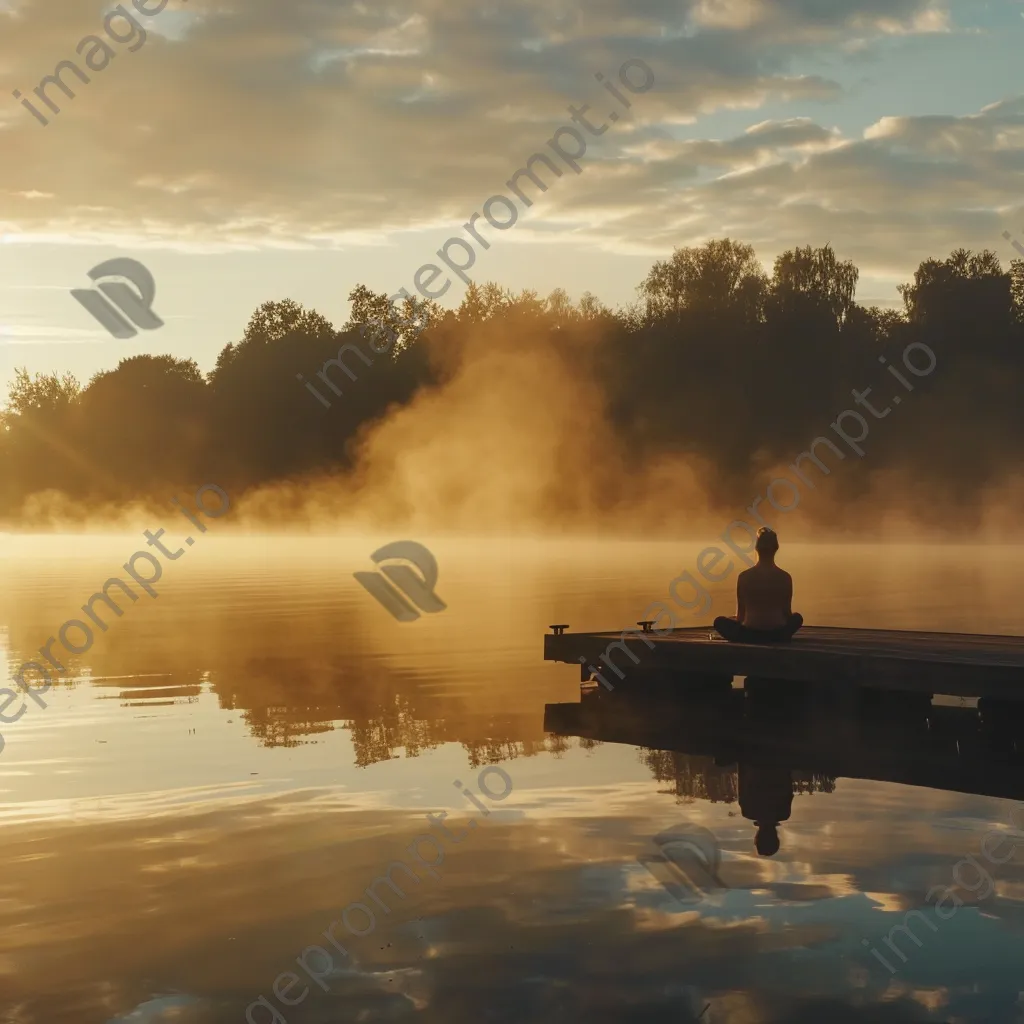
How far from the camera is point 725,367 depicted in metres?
95.1

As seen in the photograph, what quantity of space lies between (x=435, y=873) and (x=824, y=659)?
25.6 ft

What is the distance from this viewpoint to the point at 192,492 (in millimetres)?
Answer: 118938

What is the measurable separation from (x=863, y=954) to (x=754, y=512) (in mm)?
91389

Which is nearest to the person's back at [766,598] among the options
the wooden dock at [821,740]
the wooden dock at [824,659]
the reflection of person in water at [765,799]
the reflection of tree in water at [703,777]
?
the wooden dock at [824,659]

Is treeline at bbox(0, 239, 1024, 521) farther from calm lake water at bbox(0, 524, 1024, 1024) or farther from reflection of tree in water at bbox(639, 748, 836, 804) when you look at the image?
reflection of tree in water at bbox(639, 748, 836, 804)

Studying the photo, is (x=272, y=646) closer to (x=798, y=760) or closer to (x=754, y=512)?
(x=798, y=760)

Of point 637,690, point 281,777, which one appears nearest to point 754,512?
point 637,690

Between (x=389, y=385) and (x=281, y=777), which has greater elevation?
(x=389, y=385)

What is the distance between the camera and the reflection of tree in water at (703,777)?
12664 millimetres
